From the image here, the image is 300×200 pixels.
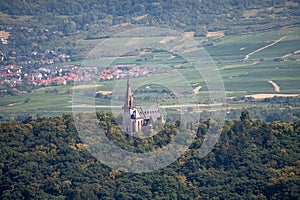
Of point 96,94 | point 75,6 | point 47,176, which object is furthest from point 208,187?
point 75,6

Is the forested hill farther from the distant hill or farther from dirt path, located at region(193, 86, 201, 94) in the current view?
the distant hill

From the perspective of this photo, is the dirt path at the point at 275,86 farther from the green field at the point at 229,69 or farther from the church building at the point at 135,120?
the church building at the point at 135,120

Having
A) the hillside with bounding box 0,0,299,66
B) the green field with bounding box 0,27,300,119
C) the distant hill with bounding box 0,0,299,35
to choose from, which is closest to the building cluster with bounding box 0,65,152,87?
the green field with bounding box 0,27,300,119

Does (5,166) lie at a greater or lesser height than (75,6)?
lesser

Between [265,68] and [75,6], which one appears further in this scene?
[75,6]

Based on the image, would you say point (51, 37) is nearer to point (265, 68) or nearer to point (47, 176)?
point (265, 68)

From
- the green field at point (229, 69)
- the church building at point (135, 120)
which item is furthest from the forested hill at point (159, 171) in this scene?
the green field at point (229, 69)

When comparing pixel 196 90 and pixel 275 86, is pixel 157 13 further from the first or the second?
pixel 275 86
